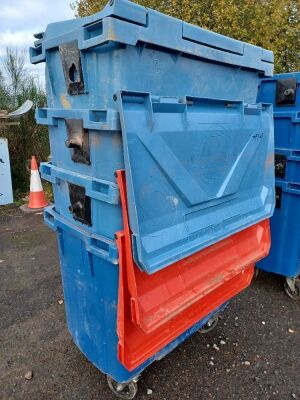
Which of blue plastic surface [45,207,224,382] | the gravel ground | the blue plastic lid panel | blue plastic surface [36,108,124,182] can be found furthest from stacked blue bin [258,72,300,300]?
blue plastic surface [36,108,124,182]

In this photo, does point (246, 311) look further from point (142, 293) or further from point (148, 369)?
point (142, 293)

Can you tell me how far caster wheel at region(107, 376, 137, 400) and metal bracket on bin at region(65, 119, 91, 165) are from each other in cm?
140

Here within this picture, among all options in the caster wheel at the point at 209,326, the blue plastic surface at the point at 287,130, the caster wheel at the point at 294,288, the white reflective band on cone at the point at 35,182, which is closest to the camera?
the caster wheel at the point at 209,326

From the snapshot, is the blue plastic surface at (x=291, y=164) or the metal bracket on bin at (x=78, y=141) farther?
the blue plastic surface at (x=291, y=164)

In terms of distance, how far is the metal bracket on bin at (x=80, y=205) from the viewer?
170 centimetres

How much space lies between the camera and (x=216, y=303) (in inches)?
85.3

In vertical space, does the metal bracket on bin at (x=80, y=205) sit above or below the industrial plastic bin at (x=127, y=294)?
above

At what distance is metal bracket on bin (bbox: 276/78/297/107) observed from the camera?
9.19 ft

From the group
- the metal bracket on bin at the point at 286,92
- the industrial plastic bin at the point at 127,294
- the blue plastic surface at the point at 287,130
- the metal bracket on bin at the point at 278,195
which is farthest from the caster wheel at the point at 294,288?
the metal bracket on bin at the point at 286,92

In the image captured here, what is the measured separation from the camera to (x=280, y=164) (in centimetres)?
295

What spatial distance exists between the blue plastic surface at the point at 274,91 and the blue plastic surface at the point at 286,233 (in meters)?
0.47

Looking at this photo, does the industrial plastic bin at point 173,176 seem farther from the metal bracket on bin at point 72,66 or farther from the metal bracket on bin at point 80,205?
the metal bracket on bin at point 72,66

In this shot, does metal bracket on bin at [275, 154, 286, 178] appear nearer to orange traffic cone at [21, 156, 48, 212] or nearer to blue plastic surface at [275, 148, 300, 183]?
blue plastic surface at [275, 148, 300, 183]

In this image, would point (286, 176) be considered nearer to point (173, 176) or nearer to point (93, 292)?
point (173, 176)
